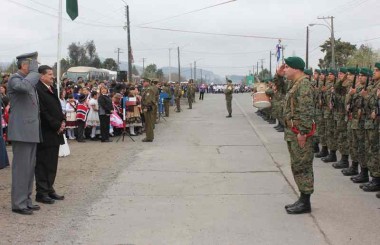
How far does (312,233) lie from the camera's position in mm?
5430

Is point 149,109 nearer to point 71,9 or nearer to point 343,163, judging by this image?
point 71,9

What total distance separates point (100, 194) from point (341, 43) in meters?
56.8

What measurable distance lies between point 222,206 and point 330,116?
421 cm

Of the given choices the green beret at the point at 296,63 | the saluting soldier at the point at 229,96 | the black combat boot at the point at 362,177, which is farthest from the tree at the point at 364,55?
the green beret at the point at 296,63

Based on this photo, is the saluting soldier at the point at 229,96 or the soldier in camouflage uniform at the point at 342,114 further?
the saluting soldier at the point at 229,96

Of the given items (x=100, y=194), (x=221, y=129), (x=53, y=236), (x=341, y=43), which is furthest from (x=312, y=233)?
(x=341, y=43)

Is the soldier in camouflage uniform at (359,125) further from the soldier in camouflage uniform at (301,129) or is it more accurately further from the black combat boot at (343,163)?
the soldier in camouflage uniform at (301,129)

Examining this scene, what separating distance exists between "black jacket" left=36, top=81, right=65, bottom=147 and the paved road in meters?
1.16

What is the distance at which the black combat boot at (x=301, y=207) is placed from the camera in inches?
245

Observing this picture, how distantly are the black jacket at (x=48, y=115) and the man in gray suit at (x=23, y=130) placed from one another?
0.46 m

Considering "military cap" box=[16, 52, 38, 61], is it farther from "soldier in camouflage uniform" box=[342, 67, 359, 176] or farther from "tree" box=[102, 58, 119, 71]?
"tree" box=[102, 58, 119, 71]

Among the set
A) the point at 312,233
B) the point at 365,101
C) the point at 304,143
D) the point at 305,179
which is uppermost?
the point at 365,101

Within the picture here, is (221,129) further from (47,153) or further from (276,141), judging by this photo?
(47,153)

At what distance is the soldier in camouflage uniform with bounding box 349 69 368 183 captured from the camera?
8.01 meters
